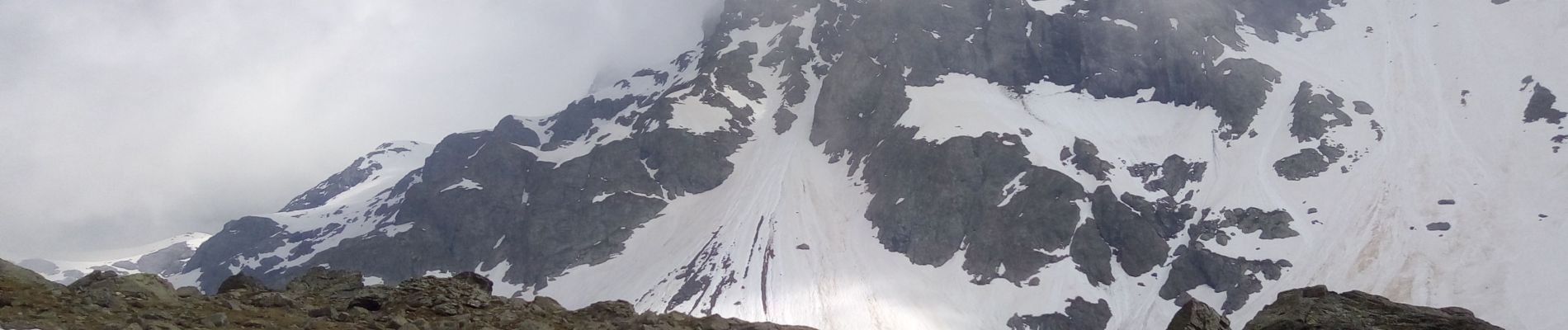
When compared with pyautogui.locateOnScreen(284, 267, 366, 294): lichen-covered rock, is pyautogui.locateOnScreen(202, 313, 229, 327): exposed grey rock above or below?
above

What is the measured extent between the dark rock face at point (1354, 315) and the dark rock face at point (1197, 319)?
0.81 meters

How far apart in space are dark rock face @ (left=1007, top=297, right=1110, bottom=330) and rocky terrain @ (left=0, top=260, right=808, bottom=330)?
12993cm

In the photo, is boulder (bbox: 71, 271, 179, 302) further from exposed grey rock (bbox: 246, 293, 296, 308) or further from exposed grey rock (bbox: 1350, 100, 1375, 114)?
exposed grey rock (bbox: 1350, 100, 1375, 114)

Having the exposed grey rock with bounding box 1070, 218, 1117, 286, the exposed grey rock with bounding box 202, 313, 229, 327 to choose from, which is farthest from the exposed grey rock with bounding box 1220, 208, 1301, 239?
the exposed grey rock with bounding box 202, 313, 229, 327

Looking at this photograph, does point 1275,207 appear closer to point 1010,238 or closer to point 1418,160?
point 1418,160

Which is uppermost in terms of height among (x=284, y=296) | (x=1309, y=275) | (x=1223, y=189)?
(x=284, y=296)

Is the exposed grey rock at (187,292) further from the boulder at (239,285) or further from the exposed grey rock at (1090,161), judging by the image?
the exposed grey rock at (1090,161)

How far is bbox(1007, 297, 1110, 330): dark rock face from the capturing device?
491ft

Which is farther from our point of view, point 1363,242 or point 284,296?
point 1363,242

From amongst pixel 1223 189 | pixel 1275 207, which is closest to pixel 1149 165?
pixel 1223 189

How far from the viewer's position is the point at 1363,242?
148750mm

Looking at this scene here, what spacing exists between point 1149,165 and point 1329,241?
39.8 m

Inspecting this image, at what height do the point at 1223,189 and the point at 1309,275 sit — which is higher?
the point at 1223,189

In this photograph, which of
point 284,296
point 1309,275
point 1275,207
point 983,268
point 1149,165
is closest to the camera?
point 284,296
